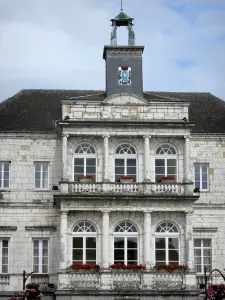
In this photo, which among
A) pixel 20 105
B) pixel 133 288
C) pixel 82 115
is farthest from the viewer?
pixel 20 105

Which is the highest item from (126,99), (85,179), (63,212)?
(126,99)

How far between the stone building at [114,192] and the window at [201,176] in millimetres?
52

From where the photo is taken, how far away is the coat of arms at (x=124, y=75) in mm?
40062

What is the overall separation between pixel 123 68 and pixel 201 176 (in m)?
6.88

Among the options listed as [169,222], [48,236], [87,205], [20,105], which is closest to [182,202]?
[169,222]

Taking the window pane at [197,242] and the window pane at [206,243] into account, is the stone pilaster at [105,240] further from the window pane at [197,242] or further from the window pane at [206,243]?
the window pane at [206,243]

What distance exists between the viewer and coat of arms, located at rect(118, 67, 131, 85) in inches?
1577

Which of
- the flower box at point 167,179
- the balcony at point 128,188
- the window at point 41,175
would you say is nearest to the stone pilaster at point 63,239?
the balcony at point 128,188

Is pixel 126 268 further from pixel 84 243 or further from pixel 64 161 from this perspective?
pixel 64 161

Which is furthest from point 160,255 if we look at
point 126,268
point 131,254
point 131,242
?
point 126,268

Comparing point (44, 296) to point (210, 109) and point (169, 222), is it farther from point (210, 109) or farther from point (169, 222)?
point (210, 109)

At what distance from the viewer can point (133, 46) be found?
1596 inches

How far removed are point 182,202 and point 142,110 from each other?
5.09 meters

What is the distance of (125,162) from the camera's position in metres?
38.7
